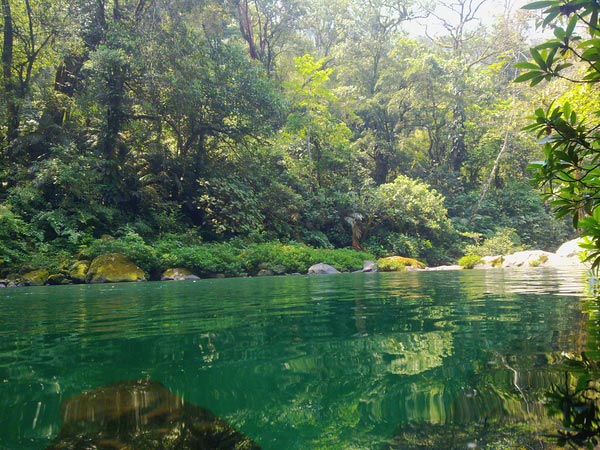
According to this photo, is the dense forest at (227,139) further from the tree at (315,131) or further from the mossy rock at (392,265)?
the mossy rock at (392,265)

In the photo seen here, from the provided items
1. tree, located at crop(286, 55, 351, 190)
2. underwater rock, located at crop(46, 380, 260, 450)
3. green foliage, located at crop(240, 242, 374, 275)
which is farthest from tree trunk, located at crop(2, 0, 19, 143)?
underwater rock, located at crop(46, 380, 260, 450)

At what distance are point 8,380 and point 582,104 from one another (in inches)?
363

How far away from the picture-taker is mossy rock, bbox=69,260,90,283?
9711 mm

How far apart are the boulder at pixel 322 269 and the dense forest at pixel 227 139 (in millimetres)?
1646

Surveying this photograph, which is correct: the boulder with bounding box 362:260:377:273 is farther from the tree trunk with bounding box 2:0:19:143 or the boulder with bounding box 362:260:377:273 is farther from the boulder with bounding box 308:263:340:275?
the tree trunk with bounding box 2:0:19:143

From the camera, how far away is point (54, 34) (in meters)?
13.7

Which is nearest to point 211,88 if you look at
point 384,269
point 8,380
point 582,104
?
point 384,269

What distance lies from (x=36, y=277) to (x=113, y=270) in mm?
1639

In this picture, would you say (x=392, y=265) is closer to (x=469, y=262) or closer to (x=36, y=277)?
(x=469, y=262)

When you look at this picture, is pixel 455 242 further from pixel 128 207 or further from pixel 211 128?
pixel 128 207

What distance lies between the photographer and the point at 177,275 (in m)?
10.9

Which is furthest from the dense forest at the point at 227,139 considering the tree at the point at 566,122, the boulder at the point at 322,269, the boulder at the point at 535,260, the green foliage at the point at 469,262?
the tree at the point at 566,122

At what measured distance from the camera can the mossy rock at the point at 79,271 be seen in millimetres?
9711

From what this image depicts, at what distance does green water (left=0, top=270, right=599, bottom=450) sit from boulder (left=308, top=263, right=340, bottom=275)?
31.0 ft
